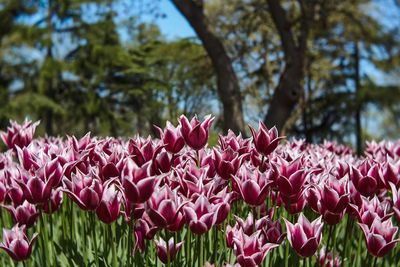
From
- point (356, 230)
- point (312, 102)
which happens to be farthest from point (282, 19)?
point (312, 102)

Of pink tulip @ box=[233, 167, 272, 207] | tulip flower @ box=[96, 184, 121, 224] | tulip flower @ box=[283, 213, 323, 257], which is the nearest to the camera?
tulip flower @ box=[283, 213, 323, 257]

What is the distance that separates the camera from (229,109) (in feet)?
46.9

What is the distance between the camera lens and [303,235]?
2377mm

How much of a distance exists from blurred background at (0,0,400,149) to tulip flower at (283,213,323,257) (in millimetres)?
17370

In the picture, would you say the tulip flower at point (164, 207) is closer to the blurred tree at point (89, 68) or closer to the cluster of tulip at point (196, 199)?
the cluster of tulip at point (196, 199)

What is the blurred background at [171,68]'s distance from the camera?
22797mm

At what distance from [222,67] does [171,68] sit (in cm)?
960

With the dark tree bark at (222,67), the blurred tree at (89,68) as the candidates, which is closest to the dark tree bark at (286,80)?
the dark tree bark at (222,67)

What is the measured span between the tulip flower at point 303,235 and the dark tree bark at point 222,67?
11620 mm

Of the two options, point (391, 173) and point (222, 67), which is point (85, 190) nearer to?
point (391, 173)

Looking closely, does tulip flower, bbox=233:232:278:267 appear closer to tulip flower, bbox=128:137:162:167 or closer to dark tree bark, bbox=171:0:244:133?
tulip flower, bbox=128:137:162:167

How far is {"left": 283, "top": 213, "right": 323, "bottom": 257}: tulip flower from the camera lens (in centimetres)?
237

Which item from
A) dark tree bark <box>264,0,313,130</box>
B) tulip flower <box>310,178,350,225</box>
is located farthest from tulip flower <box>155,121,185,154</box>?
dark tree bark <box>264,0,313,130</box>

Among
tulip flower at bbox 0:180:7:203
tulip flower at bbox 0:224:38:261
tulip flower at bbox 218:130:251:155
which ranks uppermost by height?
tulip flower at bbox 218:130:251:155
